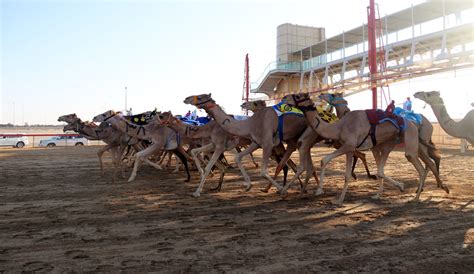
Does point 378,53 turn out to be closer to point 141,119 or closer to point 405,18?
point 405,18

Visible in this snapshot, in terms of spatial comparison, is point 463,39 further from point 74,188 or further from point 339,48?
point 74,188

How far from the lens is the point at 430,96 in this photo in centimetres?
1007

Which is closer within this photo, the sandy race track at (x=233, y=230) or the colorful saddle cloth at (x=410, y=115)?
the sandy race track at (x=233, y=230)

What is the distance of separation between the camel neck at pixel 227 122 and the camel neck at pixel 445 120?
4886 mm

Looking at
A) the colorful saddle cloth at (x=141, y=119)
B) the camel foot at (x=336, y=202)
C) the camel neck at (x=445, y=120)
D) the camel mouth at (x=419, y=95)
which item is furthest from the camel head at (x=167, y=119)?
the camel neck at (x=445, y=120)

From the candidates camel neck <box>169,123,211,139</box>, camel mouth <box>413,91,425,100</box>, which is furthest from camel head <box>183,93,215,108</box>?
camel mouth <box>413,91,425,100</box>

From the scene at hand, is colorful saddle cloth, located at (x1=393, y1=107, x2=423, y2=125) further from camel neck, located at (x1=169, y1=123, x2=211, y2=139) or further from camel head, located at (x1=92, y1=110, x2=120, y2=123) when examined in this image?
camel head, located at (x1=92, y1=110, x2=120, y2=123)

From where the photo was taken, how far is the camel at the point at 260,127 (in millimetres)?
9805

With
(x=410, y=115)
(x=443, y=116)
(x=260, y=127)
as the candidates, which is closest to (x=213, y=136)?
(x=260, y=127)

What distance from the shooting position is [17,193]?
10500mm

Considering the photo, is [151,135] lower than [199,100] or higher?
lower

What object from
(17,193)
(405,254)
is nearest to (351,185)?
(405,254)

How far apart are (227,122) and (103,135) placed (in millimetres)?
6712

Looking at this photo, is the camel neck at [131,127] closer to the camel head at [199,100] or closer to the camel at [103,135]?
the camel at [103,135]
